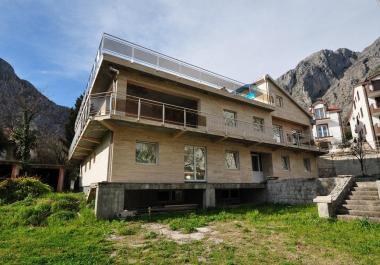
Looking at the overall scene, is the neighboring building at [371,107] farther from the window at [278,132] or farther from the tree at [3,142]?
the tree at [3,142]

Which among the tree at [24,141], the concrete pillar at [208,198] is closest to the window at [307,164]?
the concrete pillar at [208,198]

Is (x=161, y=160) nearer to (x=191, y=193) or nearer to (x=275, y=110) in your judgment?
(x=191, y=193)

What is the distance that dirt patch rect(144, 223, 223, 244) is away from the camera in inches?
287

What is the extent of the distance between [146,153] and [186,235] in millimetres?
6269

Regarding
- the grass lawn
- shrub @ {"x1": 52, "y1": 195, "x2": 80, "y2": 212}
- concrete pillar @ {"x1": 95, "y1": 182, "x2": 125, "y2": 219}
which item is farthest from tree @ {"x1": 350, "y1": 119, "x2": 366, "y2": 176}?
shrub @ {"x1": 52, "y1": 195, "x2": 80, "y2": 212}

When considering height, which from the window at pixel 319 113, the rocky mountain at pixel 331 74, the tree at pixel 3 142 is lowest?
the tree at pixel 3 142

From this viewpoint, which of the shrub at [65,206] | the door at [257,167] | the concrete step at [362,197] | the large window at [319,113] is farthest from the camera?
the large window at [319,113]

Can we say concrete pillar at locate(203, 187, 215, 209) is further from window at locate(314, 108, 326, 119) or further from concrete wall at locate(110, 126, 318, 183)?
window at locate(314, 108, 326, 119)

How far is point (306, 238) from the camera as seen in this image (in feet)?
23.2

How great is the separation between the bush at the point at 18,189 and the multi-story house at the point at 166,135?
10.7ft

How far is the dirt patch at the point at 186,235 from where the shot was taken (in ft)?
23.9

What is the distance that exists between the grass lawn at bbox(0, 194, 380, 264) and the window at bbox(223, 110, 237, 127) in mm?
8306

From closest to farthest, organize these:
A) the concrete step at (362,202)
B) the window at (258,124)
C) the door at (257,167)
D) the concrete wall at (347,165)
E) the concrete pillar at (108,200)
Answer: the concrete step at (362,202) → the concrete pillar at (108,200) → the door at (257,167) → the window at (258,124) → the concrete wall at (347,165)

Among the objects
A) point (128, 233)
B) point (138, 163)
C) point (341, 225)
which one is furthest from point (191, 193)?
point (341, 225)
